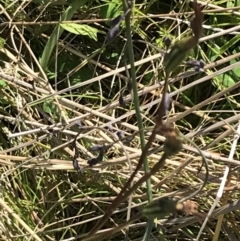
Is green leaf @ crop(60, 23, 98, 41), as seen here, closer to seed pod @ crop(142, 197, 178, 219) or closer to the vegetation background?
the vegetation background

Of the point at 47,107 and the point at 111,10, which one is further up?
the point at 111,10

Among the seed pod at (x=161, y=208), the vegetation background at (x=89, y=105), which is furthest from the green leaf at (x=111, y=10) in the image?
the seed pod at (x=161, y=208)

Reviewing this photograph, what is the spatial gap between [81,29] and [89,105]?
164 millimetres

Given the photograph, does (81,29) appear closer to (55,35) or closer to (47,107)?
(55,35)

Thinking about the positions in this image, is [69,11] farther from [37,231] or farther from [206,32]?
[37,231]

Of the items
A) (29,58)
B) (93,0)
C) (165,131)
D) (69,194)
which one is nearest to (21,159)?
(69,194)

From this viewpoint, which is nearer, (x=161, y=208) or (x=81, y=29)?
(x=161, y=208)

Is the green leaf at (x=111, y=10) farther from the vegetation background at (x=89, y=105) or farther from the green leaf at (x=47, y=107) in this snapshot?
the green leaf at (x=47, y=107)

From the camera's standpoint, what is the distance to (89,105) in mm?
1203

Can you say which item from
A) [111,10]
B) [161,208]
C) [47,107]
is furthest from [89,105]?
[161,208]

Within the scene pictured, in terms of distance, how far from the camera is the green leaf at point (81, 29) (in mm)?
1143

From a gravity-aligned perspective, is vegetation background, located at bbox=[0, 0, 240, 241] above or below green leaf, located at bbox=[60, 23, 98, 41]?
below

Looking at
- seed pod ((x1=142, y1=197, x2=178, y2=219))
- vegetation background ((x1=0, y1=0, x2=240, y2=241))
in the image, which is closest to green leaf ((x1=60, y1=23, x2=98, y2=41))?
vegetation background ((x1=0, y1=0, x2=240, y2=241))

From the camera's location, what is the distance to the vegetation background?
1.09 metres
